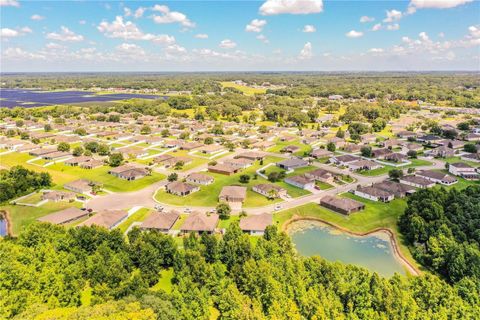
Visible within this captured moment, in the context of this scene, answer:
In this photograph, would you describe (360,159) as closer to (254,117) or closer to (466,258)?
(466,258)

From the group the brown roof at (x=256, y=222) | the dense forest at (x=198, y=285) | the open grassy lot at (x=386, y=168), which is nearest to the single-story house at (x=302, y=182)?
the open grassy lot at (x=386, y=168)

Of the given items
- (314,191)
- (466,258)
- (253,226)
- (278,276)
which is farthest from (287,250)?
(314,191)

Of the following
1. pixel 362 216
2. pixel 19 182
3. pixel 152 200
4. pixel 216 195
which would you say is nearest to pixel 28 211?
pixel 19 182

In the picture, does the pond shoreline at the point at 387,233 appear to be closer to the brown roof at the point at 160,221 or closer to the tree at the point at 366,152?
the brown roof at the point at 160,221

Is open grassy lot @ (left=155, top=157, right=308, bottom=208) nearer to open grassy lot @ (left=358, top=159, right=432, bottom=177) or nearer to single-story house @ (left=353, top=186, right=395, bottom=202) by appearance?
single-story house @ (left=353, top=186, right=395, bottom=202)

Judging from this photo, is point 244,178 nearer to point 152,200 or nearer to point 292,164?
point 292,164

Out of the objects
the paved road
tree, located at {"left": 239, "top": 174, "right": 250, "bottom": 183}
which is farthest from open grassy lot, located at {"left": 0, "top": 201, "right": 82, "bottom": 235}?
tree, located at {"left": 239, "top": 174, "right": 250, "bottom": 183}
